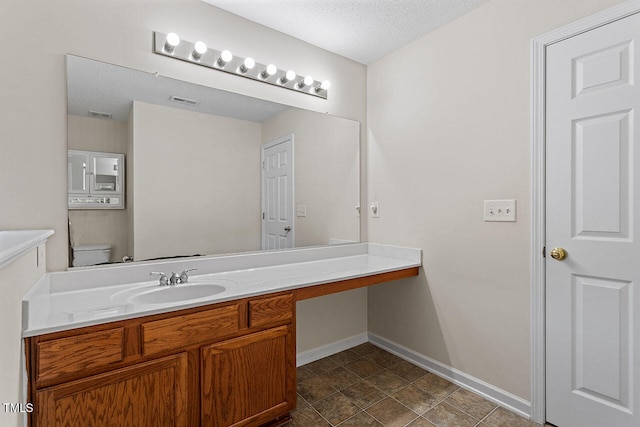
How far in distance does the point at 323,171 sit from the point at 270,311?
4.16 feet

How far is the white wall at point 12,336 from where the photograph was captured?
901 mm

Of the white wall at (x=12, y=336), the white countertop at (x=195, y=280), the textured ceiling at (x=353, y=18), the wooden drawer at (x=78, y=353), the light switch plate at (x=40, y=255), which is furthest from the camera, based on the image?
the textured ceiling at (x=353, y=18)

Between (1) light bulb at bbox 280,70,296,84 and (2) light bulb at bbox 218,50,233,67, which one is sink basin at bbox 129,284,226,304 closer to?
(2) light bulb at bbox 218,50,233,67

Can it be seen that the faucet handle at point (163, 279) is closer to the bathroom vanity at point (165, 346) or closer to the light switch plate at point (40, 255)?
the bathroom vanity at point (165, 346)

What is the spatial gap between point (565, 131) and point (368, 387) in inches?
72.4

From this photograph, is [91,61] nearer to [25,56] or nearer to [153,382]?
[25,56]

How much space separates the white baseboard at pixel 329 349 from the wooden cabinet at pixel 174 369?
2.26ft

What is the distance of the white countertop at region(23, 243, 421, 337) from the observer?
4.04ft

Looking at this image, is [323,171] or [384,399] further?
[323,171]

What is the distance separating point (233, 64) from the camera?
2.03m

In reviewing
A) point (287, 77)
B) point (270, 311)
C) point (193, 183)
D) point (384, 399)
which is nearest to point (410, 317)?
point (384, 399)

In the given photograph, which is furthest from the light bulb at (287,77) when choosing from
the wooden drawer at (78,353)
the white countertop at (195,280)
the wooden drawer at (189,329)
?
the wooden drawer at (78,353)

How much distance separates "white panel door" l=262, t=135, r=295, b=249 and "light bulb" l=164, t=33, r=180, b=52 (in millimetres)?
755

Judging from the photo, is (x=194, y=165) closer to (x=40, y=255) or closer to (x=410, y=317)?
(x=40, y=255)
